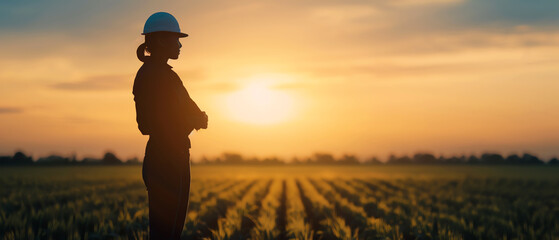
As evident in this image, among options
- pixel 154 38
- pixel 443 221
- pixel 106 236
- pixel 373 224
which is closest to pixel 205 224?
pixel 106 236

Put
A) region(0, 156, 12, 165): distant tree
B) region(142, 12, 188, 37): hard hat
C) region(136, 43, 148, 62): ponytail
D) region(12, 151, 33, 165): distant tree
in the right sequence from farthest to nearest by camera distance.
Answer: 1. region(12, 151, 33, 165): distant tree
2. region(0, 156, 12, 165): distant tree
3. region(136, 43, 148, 62): ponytail
4. region(142, 12, 188, 37): hard hat

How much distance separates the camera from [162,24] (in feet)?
15.6

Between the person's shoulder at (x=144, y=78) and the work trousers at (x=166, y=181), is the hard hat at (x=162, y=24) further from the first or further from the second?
the work trousers at (x=166, y=181)

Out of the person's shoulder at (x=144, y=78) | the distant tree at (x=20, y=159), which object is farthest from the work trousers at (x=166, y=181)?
the distant tree at (x=20, y=159)

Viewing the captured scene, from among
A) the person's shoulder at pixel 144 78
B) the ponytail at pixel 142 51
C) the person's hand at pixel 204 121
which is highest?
the ponytail at pixel 142 51

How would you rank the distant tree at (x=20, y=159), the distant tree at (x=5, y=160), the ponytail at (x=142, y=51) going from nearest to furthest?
the ponytail at (x=142, y=51) < the distant tree at (x=5, y=160) < the distant tree at (x=20, y=159)

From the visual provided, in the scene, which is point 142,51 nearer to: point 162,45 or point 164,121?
point 162,45

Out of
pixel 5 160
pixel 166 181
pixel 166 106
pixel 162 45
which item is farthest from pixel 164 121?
pixel 5 160

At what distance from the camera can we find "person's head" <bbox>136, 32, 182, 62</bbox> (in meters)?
4.85

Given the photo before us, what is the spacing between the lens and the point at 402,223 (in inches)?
483

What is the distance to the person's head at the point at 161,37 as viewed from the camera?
477cm

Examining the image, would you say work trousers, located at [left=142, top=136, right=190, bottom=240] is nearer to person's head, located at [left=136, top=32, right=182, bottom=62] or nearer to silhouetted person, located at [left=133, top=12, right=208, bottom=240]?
silhouetted person, located at [left=133, top=12, right=208, bottom=240]

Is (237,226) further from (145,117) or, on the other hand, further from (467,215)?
(467,215)

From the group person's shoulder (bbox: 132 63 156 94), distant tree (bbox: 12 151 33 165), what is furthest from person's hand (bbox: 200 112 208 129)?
distant tree (bbox: 12 151 33 165)
